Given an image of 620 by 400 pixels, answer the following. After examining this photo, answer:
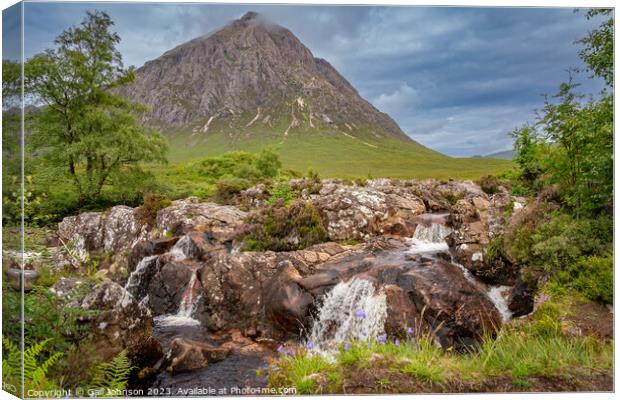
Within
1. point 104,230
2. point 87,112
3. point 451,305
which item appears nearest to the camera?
point 451,305

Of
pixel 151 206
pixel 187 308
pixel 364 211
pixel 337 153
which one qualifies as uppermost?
pixel 337 153

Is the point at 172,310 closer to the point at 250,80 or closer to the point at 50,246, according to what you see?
the point at 50,246

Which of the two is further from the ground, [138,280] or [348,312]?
[138,280]

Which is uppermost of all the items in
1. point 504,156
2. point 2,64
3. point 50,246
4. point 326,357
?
point 2,64

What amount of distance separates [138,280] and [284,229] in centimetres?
407

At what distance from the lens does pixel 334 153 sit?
9961mm

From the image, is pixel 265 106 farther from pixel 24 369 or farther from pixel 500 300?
pixel 500 300

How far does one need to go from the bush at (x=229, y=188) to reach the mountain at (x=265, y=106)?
4.16 ft

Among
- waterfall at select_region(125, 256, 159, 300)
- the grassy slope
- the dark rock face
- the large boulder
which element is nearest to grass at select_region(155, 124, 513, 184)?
the grassy slope

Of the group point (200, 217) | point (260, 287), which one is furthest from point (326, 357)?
point (200, 217)

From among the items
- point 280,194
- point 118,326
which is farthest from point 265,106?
point 118,326

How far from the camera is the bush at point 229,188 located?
34.5ft

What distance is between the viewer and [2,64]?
14.9 feet

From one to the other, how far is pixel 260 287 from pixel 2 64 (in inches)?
232
